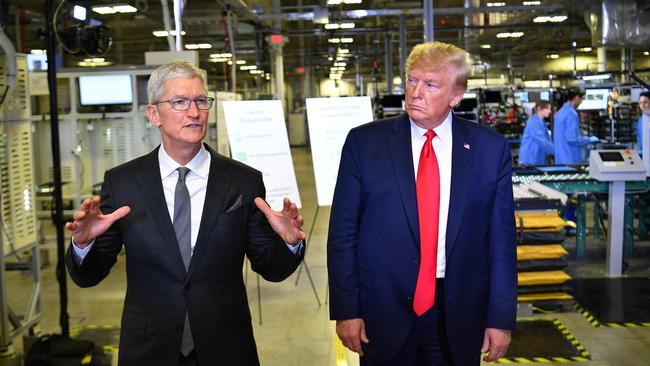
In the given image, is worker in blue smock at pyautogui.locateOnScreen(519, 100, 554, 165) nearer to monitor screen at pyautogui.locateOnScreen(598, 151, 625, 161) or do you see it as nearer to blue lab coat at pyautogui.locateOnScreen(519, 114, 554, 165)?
blue lab coat at pyautogui.locateOnScreen(519, 114, 554, 165)

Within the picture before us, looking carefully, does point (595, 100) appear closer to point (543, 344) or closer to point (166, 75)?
point (543, 344)

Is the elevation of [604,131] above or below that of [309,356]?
above

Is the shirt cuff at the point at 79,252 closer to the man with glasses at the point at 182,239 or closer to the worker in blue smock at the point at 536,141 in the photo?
the man with glasses at the point at 182,239

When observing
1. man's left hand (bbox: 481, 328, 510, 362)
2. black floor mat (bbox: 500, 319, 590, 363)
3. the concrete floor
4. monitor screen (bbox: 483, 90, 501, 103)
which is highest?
monitor screen (bbox: 483, 90, 501, 103)

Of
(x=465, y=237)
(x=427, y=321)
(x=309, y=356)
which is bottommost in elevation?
(x=309, y=356)

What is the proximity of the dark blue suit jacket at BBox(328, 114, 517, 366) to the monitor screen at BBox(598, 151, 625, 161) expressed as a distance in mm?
4559

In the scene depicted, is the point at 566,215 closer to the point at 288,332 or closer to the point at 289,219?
the point at 288,332

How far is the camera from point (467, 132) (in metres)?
2.49

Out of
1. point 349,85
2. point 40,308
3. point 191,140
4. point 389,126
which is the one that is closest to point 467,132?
point 389,126

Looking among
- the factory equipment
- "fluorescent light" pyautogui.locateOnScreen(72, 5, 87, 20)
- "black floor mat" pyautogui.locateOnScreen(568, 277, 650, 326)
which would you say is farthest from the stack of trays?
"fluorescent light" pyautogui.locateOnScreen(72, 5, 87, 20)

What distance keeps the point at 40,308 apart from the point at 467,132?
3871 mm

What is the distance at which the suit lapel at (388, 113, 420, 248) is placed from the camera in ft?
7.85

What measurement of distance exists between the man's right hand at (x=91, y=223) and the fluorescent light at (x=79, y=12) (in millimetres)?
3464

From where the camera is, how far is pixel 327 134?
547 centimetres
